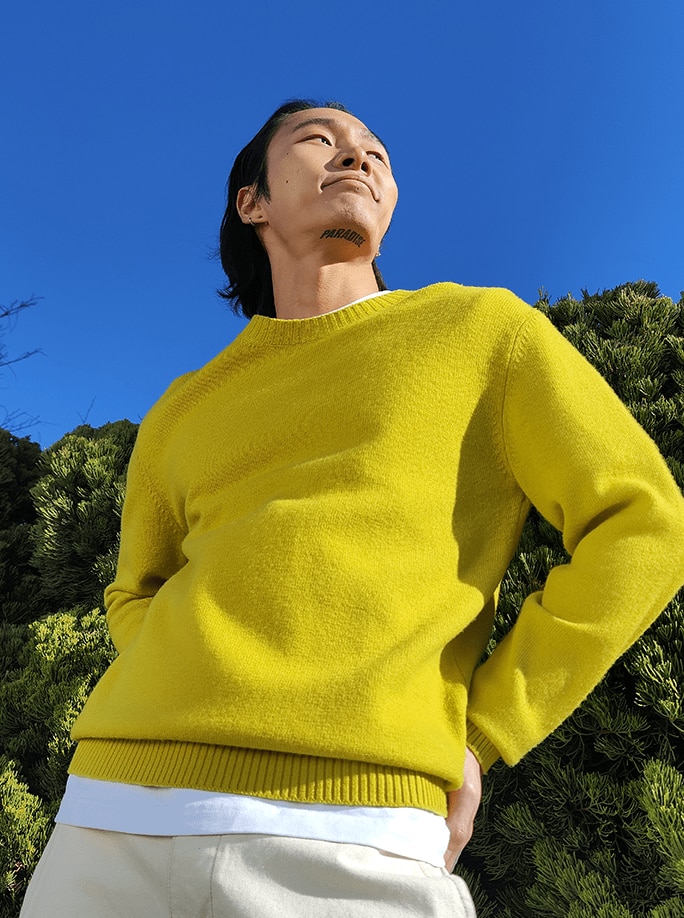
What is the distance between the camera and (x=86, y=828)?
1194 millimetres

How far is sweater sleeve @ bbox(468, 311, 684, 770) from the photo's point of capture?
1.14 metres

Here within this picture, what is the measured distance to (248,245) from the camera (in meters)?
2.27

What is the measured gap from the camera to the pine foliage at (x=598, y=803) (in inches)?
75.5

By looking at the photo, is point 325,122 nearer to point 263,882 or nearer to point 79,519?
point 263,882

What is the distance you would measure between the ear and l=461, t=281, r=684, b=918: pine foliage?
132cm

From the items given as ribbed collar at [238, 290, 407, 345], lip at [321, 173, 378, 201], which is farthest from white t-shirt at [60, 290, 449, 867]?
lip at [321, 173, 378, 201]

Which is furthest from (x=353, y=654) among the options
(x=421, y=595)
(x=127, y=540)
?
(x=127, y=540)

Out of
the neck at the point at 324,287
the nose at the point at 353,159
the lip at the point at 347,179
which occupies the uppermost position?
the nose at the point at 353,159

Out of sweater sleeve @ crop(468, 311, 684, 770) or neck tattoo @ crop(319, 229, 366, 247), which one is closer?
sweater sleeve @ crop(468, 311, 684, 770)

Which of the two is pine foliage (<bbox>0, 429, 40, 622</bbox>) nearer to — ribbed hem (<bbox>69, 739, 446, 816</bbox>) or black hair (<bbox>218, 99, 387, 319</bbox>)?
black hair (<bbox>218, 99, 387, 319</bbox>)

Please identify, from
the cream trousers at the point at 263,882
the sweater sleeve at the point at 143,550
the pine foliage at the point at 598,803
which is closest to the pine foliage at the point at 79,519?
the sweater sleeve at the point at 143,550

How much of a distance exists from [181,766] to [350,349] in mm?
800

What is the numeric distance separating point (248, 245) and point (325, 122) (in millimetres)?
484

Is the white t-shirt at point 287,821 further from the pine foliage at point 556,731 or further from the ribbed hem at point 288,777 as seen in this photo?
the pine foliage at point 556,731
